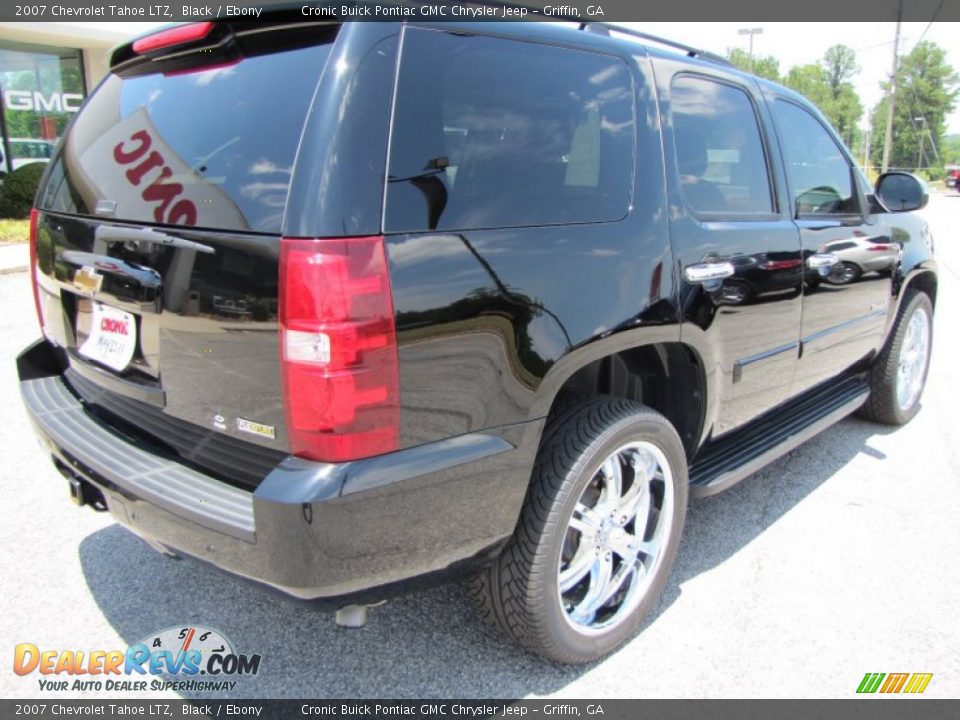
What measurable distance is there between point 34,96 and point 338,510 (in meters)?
17.0

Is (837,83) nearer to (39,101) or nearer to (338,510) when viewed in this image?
(39,101)

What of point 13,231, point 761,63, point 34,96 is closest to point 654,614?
point 13,231

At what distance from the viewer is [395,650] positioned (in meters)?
2.51

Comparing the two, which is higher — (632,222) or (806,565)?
(632,222)

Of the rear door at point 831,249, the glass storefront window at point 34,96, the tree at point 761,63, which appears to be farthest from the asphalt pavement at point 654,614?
the tree at point 761,63

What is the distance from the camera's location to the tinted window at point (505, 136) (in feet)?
6.00

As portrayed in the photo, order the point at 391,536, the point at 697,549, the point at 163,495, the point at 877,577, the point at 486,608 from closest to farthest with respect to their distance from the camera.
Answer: the point at 391,536 → the point at 163,495 → the point at 486,608 → the point at 877,577 → the point at 697,549

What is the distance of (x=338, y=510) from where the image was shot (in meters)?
1.70

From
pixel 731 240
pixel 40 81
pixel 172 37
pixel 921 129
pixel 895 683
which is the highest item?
pixel 921 129

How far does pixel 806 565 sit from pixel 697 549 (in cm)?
45

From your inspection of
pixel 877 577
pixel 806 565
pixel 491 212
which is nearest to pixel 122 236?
pixel 491 212

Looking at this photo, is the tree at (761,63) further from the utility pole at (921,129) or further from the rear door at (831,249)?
the rear door at (831,249)

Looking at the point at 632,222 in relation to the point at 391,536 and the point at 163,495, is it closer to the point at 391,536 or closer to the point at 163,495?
the point at 391,536

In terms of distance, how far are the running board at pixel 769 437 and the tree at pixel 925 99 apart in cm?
8518
